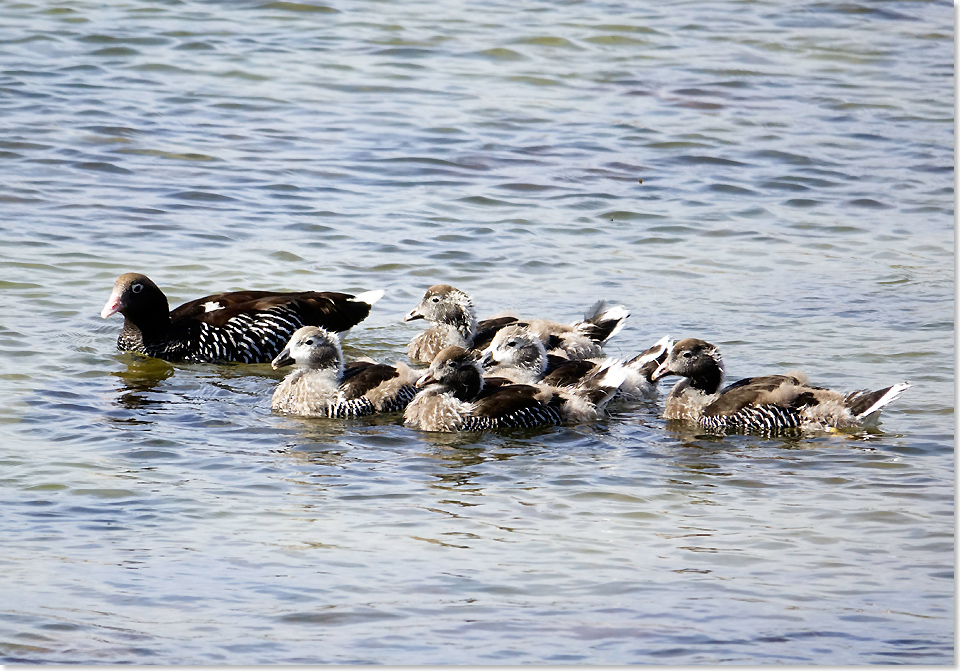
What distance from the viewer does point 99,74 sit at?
17797 mm

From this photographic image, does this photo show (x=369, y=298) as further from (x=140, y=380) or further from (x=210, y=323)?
(x=140, y=380)

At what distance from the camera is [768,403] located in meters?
9.21

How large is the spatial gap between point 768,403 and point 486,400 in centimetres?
186

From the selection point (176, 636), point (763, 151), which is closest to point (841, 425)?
point (176, 636)

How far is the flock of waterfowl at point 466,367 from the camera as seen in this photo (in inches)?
363

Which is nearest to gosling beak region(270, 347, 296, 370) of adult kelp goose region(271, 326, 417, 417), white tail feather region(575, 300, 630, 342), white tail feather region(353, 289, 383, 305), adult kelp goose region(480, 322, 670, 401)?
adult kelp goose region(271, 326, 417, 417)

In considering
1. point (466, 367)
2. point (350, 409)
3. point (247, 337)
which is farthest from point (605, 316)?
point (247, 337)

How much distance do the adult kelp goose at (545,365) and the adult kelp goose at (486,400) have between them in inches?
14.0

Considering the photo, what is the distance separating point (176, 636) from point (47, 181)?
370 inches

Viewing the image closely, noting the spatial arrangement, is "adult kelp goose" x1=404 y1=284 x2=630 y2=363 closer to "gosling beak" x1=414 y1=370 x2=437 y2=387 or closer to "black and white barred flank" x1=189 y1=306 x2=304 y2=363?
"black and white barred flank" x1=189 y1=306 x2=304 y2=363

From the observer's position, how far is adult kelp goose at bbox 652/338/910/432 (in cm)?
909

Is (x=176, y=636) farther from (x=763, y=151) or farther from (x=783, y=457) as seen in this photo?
(x=763, y=151)

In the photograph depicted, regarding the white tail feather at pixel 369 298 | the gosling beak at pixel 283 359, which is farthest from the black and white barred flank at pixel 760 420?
the white tail feather at pixel 369 298

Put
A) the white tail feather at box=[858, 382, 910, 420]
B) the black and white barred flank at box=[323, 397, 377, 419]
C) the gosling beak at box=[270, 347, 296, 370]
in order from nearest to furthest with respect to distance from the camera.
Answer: the white tail feather at box=[858, 382, 910, 420], the black and white barred flank at box=[323, 397, 377, 419], the gosling beak at box=[270, 347, 296, 370]
